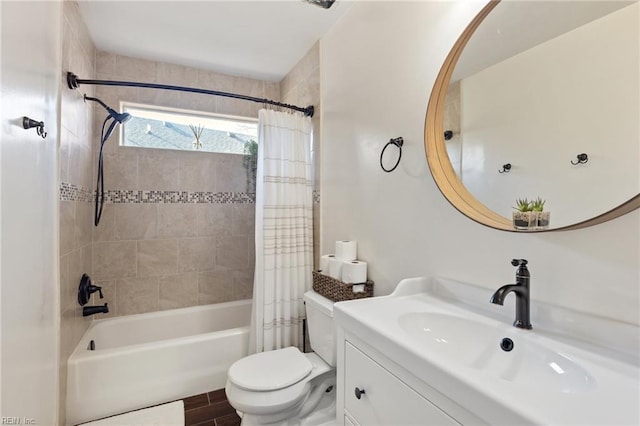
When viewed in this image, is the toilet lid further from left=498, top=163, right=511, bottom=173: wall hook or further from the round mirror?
left=498, top=163, right=511, bottom=173: wall hook

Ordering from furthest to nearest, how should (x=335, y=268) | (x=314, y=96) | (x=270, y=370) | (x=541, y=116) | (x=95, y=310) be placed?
1. (x=314, y=96)
2. (x=95, y=310)
3. (x=335, y=268)
4. (x=270, y=370)
5. (x=541, y=116)

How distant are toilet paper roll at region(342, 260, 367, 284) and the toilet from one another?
18cm

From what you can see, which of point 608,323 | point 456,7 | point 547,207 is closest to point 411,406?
point 608,323

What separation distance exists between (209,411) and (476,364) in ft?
5.65

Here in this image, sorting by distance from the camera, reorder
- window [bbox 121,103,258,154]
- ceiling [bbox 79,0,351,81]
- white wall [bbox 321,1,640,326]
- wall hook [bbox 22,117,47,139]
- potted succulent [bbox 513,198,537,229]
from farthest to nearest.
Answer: window [bbox 121,103,258,154], ceiling [bbox 79,0,351,81], wall hook [bbox 22,117,47,139], potted succulent [bbox 513,198,537,229], white wall [bbox 321,1,640,326]

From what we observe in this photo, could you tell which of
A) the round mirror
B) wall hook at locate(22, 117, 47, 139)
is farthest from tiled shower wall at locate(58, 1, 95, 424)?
the round mirror

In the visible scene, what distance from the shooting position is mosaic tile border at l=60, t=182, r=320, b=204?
2.35m

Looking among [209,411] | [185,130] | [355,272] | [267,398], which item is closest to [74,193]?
[185,130]

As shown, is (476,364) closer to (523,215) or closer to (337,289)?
(523,215)

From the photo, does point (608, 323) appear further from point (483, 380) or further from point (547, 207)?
point (483, 380)

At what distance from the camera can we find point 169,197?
270cm

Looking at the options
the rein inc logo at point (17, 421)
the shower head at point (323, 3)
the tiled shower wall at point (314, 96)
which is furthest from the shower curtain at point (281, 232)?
the rein inc logo at point (17, 421)

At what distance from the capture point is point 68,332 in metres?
1.82

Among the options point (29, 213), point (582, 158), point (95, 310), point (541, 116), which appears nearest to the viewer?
point (582, 158)
